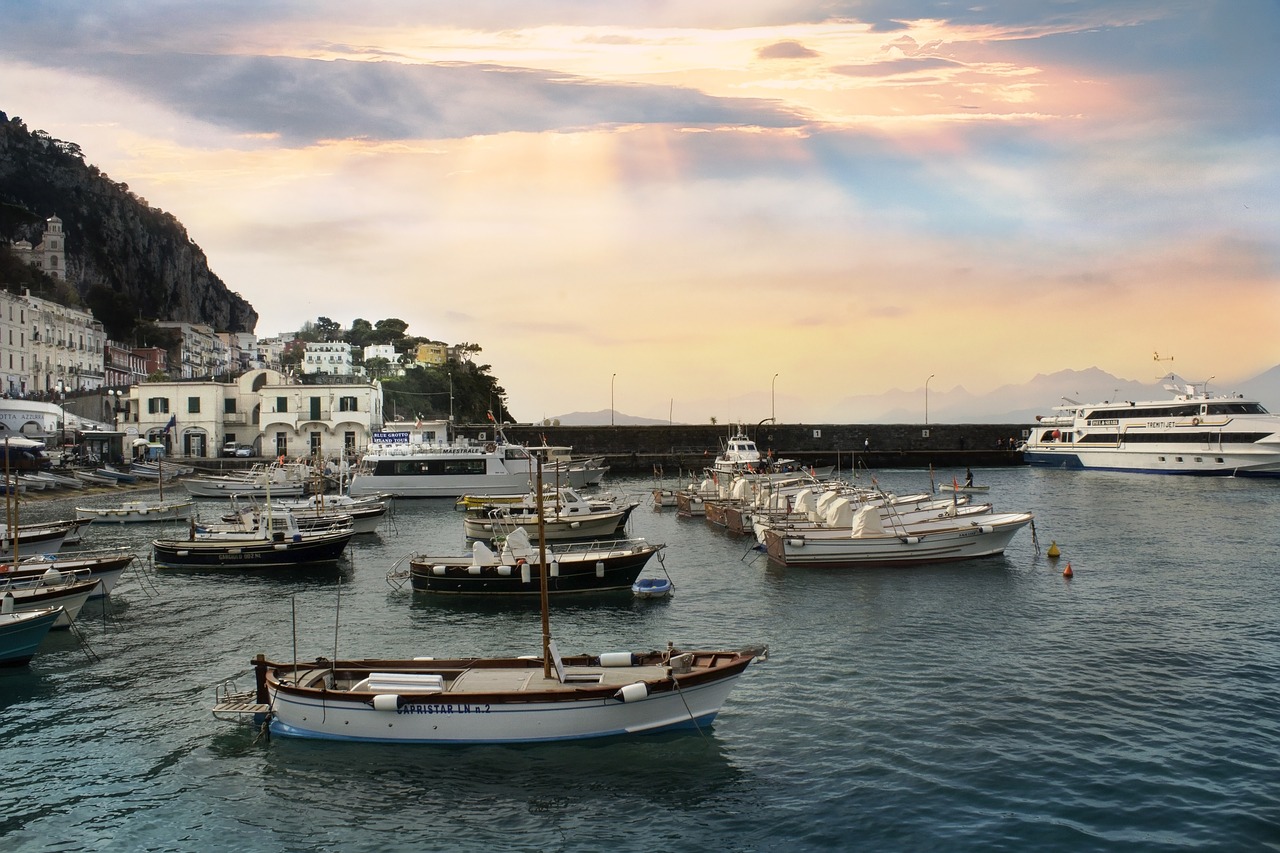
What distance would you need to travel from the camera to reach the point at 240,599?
3105cm

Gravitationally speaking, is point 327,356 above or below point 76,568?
above

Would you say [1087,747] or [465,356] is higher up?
[465,356]

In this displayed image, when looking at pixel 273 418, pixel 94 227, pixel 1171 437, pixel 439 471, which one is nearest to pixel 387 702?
pixel 439 471

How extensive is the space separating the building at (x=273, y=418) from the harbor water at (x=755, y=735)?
56988 millimetres

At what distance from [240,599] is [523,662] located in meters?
17.2

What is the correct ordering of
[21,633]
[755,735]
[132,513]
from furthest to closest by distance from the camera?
[132,513]
[21,633]
[755,735]

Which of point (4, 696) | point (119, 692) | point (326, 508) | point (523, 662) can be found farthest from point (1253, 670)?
point (326, 508)

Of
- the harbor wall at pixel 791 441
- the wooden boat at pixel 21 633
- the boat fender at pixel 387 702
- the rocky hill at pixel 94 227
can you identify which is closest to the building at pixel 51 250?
the rocky hill at pixel 94 227

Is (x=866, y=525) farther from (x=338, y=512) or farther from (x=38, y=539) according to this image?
(x=38, y=539)

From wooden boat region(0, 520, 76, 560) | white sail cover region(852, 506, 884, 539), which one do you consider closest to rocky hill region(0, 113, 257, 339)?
wooden boat region(0, 520, 76, 560)

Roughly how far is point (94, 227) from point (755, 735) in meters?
172

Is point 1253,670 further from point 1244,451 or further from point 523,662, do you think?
point 1244,451

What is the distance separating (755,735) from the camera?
1752 centimetres

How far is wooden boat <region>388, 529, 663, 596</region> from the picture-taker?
98.7 feet
